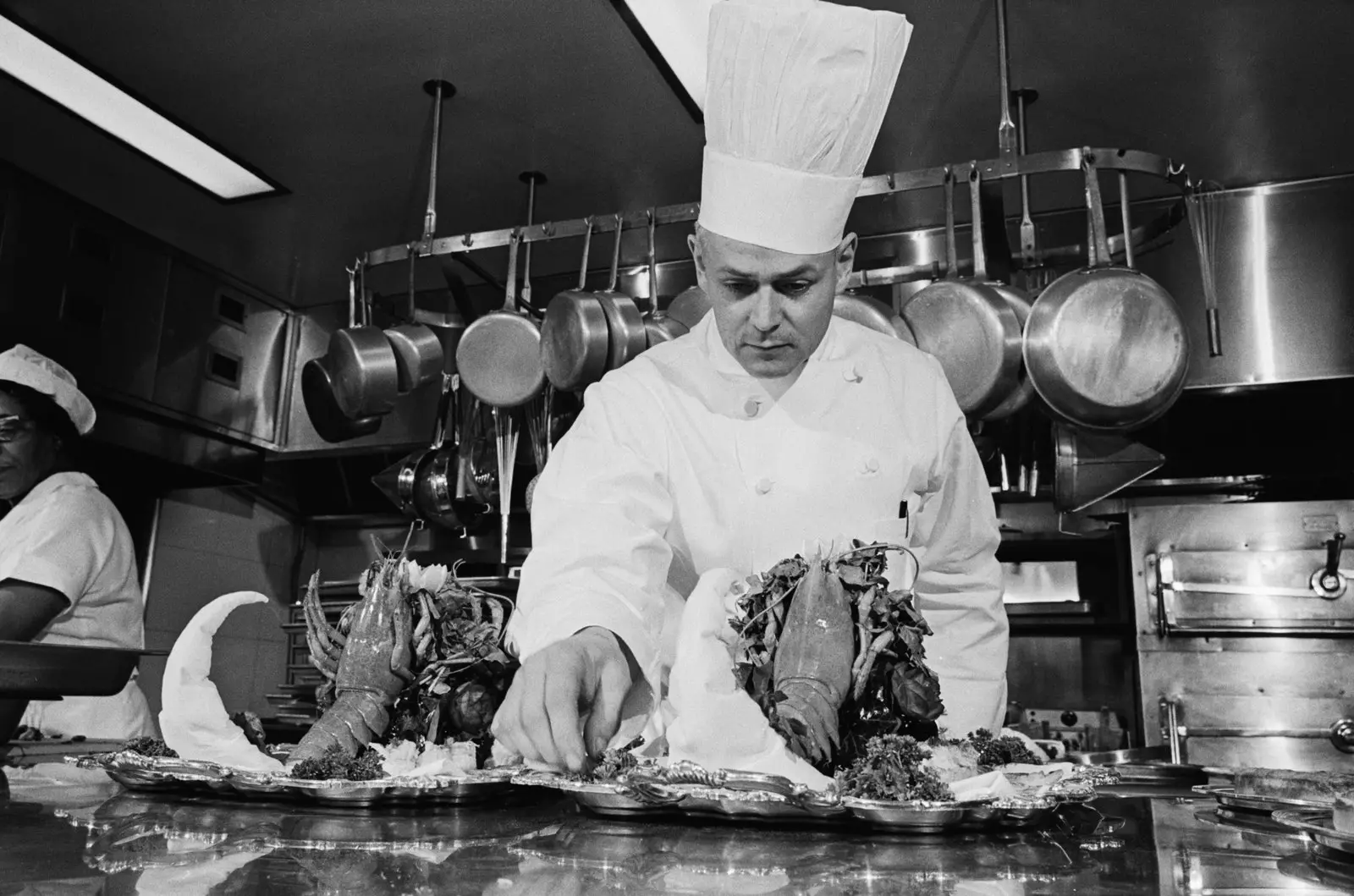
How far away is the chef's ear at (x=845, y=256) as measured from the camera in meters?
1.80

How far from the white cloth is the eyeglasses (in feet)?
0.53

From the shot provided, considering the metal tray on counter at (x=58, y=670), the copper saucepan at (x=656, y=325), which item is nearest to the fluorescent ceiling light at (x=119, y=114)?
the copper saucepan at (x=656, y=325)

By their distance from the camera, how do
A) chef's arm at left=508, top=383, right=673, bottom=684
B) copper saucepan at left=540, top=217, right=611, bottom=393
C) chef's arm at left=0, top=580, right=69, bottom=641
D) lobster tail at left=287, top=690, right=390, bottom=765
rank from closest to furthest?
lobster tail at left=287, top=690, right=390, bottom=765 → chef's arm at left=508, top=383, right=673, bottom=684 → chef's arm at left=0, top=580, right=69, bottom=641 → copper saucepan at left=540, top=217, right=611, bottom=393

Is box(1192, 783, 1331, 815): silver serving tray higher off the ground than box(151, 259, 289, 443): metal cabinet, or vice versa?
box(151, 259, 289, 443): metal cabinet

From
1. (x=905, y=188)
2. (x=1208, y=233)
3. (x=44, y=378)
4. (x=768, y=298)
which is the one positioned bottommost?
(x=768, y=298)

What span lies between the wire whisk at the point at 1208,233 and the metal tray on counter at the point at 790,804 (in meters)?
2.34

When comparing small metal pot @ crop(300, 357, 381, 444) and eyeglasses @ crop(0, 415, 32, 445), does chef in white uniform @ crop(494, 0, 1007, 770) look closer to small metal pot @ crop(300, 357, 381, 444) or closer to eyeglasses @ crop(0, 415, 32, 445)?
eyeglasses @ crop(0, 415, 32, 445)

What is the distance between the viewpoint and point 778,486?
172 centimetres

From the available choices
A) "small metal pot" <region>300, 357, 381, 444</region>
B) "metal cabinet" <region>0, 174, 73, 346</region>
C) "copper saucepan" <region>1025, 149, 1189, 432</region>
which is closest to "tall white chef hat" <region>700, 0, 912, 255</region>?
"copper saucepan" <region>1025, 149, 1189, 432</region>

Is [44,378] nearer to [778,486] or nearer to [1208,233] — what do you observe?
[778,486]

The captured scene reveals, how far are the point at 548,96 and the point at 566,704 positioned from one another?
109 inches

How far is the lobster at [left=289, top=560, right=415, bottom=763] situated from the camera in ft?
4.36

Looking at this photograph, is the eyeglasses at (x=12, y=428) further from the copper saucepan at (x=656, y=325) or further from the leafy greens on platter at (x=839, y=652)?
the leafy greens on platter at (x=839, y=652)

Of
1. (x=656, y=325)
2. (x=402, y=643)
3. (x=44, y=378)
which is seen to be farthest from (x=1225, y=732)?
(x=44, y=378)
